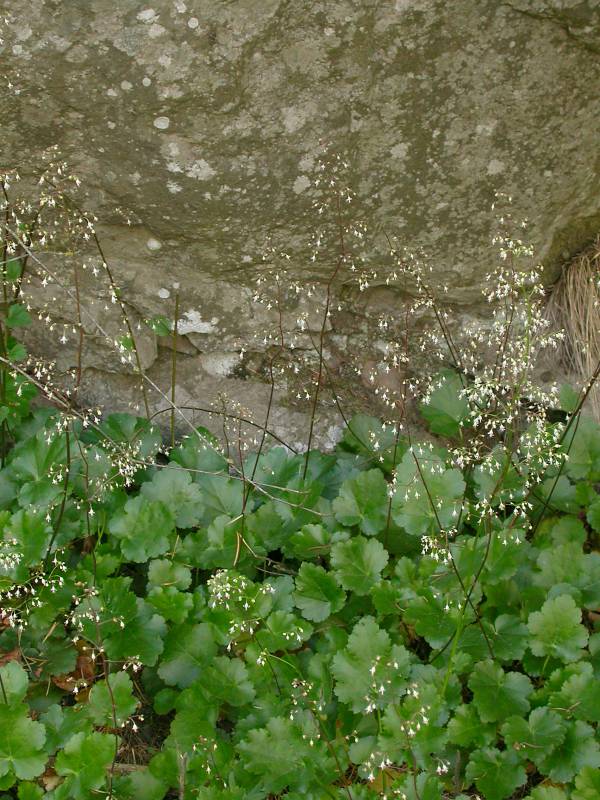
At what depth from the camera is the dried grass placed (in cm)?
323

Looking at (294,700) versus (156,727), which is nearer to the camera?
(294,700)

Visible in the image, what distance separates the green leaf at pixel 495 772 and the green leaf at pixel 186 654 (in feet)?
2.57

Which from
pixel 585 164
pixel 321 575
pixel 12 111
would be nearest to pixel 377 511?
pixel 321 575

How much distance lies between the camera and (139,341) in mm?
3195

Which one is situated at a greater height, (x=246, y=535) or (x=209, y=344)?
(x=209, y=344)

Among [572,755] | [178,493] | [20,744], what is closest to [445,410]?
[178,493]

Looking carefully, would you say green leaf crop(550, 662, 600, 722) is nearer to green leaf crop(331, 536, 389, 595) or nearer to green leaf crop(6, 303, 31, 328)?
green leaf crop(331, 536, 389, 595)

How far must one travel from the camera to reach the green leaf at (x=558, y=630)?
2.44 meters

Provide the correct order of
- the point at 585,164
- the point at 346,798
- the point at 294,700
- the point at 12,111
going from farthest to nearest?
the point at 585,164 → the point at 12,111 → the point at 294,700 → the point at 346,798

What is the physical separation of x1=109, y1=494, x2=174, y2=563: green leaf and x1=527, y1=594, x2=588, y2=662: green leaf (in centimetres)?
112

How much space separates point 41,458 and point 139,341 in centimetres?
59

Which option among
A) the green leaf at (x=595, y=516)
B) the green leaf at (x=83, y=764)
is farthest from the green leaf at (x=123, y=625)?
the green leaf at (x=595, y=516)

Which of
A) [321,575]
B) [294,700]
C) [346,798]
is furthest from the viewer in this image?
[321,575]

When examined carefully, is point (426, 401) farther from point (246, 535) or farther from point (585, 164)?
point (585, 164)
